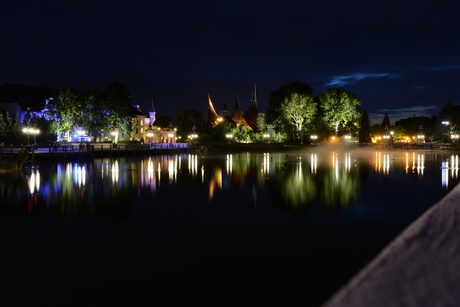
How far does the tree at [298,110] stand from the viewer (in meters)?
89.9

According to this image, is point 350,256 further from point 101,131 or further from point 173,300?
point 101,131

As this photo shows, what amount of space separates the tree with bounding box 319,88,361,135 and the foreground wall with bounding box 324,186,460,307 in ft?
323

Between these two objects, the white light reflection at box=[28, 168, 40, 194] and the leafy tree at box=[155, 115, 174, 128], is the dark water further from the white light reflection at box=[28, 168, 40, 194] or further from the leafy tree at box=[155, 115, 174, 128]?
the leafy tree at box=[155, 115, 174, 128]

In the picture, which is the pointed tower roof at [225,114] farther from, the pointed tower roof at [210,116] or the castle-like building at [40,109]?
the castle-like building at [40,109]

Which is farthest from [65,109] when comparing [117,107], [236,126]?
[236,126]

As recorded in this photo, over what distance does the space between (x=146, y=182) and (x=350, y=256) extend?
19183 millimetres

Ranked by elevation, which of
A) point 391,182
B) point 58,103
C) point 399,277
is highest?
point 58,103

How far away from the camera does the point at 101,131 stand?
75688mm

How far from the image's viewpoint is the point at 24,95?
8150 centimetres

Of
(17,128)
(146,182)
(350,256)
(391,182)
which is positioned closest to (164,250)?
(350,256)

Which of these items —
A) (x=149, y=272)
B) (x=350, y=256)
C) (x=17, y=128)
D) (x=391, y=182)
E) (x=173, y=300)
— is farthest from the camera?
(x=17, y=128)

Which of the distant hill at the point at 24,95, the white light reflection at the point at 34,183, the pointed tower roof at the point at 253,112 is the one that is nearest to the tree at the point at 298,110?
the pointed tower roof at the point at 253,112

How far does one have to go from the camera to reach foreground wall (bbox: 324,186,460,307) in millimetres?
1312

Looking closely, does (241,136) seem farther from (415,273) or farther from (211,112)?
(415,273)
